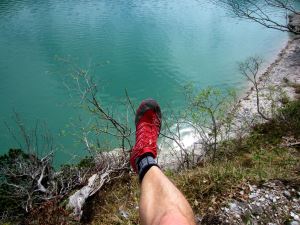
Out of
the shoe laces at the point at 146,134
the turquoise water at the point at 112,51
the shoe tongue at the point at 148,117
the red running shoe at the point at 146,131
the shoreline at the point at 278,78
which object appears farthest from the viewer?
the turquoise water at the point at 112,51

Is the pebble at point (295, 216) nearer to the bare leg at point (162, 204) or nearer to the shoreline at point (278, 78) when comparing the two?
the bare leg at point (162, 204)

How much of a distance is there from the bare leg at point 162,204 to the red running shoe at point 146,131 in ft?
1.77

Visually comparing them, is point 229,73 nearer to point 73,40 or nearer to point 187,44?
point 187,44

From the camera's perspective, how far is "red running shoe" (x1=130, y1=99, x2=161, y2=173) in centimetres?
302

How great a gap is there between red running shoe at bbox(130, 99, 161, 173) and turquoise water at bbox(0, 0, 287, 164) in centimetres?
856

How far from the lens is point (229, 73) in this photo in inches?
860

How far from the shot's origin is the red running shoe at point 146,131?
9.91 feet

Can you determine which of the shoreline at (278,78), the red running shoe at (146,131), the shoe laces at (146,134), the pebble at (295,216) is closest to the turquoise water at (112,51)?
the shoreline at (278,78)

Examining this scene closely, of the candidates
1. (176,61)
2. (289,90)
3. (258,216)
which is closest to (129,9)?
(176,61)

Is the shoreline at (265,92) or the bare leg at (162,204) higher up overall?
the bare leg at (162,204)

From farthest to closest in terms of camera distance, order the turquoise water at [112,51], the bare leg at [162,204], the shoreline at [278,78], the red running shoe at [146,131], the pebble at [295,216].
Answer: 1. the turquoise water at [112,51]
2. the shoreline at [278,78]
3. the red running shoe at [146,131]
4. the pebble at [295,216]
5. the bare leg at [162,204]

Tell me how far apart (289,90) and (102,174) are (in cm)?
1382

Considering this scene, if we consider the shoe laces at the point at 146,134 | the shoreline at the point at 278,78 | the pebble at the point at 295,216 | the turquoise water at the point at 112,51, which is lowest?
the shoreline at the point at 278,78

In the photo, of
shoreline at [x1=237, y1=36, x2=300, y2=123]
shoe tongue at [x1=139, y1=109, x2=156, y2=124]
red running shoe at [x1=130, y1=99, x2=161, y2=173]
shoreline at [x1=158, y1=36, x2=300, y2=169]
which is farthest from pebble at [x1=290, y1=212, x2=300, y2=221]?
shoreline at [x1=237, y1=36, x2=300, y2=123]
